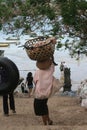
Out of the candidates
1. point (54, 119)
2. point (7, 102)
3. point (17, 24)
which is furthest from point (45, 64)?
point (17, 24)

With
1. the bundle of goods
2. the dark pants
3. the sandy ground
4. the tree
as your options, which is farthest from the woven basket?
the dark pants

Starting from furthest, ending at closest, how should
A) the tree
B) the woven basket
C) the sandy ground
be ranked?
the tree
the woven basket
the sandy ground

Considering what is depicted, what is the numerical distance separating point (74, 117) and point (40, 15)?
10.7 ft

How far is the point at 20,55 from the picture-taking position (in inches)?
1216

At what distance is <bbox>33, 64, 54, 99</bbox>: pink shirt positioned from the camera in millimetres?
9695

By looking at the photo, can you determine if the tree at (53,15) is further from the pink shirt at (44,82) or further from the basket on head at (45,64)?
the pink shirt at (44,82)

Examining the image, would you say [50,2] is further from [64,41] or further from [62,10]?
[64,41]

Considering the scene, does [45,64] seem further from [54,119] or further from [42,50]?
[54,119]

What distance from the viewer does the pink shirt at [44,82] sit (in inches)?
382

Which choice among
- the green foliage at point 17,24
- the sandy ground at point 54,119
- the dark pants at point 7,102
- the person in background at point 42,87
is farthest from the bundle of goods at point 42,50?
the green foliage at point 17,24

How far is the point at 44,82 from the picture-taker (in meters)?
9.72

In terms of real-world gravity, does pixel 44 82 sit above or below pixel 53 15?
below

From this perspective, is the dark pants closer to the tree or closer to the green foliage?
the tree

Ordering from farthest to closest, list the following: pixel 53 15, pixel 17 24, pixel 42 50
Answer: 1. pixel 17 24
2. pixel 53 15
3. pixel 42 50
